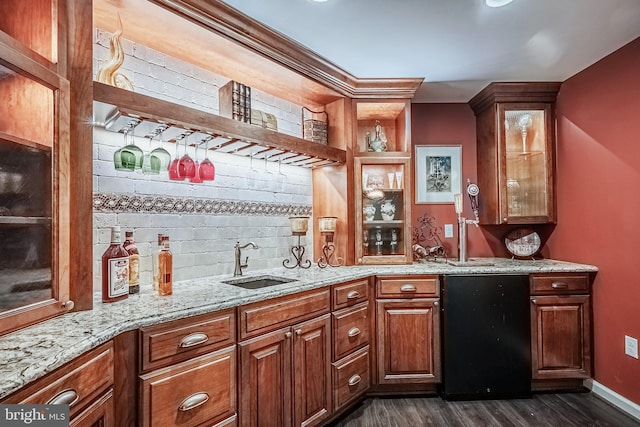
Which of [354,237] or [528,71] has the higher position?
[528,71]

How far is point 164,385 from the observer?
1301mm

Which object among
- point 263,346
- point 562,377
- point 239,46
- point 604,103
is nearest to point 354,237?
point 263,346

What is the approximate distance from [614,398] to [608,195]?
55.8 inches

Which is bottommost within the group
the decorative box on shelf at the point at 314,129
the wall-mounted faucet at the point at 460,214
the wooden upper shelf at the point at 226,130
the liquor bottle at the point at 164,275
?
the liquor bottle at the point at 164,275

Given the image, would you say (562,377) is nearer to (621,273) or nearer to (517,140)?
(621,273)

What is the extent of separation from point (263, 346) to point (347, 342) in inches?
29.2

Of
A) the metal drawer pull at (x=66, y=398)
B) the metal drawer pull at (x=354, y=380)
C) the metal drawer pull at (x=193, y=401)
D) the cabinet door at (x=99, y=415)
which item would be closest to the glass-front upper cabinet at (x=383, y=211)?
the metal drawer pull at (x=354, y=380)

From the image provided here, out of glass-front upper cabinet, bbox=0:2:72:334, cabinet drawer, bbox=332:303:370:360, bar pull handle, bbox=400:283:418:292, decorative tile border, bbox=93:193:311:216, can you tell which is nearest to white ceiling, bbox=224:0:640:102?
glass-front upper cabinet, bbox=0:2:72:334

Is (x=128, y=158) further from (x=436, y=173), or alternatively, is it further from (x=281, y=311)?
(x=436, y=173)

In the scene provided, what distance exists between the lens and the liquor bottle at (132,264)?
1647mm

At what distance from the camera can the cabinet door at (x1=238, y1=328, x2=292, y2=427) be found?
1584 millimetres

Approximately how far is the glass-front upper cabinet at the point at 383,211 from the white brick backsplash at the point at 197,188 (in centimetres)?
45

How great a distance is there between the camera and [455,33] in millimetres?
2053
